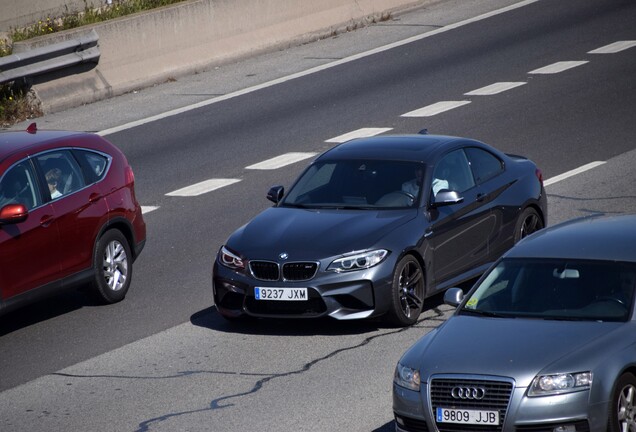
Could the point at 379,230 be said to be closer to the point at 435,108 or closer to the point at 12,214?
the point at 12,214

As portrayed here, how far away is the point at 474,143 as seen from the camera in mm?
13078

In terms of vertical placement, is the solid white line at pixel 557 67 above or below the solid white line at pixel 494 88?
below

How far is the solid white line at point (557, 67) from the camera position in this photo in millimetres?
23094

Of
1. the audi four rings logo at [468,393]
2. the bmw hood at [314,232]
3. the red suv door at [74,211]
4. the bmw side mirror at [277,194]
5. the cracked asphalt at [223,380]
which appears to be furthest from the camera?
the bmw side mirror at [277,194]

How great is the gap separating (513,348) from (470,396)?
0.46m

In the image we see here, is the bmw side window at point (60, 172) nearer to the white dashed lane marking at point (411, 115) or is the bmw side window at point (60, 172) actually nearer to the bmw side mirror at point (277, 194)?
the bmw side mirror at point (277, 194)

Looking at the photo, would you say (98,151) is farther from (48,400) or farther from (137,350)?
(48,400)

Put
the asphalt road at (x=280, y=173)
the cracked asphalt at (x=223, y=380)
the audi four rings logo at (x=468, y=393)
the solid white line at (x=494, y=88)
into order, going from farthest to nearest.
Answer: the solid white line at (x=494, y=88) → the asphalt road at (x=280, y=173) → the cracked asphalt at (x=223, y=380) → the audi four rings logo at (x=468, y=393)

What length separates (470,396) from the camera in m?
7.68

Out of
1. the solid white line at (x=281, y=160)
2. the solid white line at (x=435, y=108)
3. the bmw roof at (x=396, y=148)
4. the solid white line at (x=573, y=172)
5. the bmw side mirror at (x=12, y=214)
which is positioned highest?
the bmw side mirror at (x=12, y=214)

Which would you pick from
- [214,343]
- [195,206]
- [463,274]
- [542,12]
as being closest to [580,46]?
[542,12]

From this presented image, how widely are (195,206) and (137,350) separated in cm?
526

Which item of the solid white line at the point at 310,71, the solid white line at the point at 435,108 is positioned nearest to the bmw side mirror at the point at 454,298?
the solid white line at the point at 435,108

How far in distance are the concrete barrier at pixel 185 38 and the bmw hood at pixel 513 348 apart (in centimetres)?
1492
